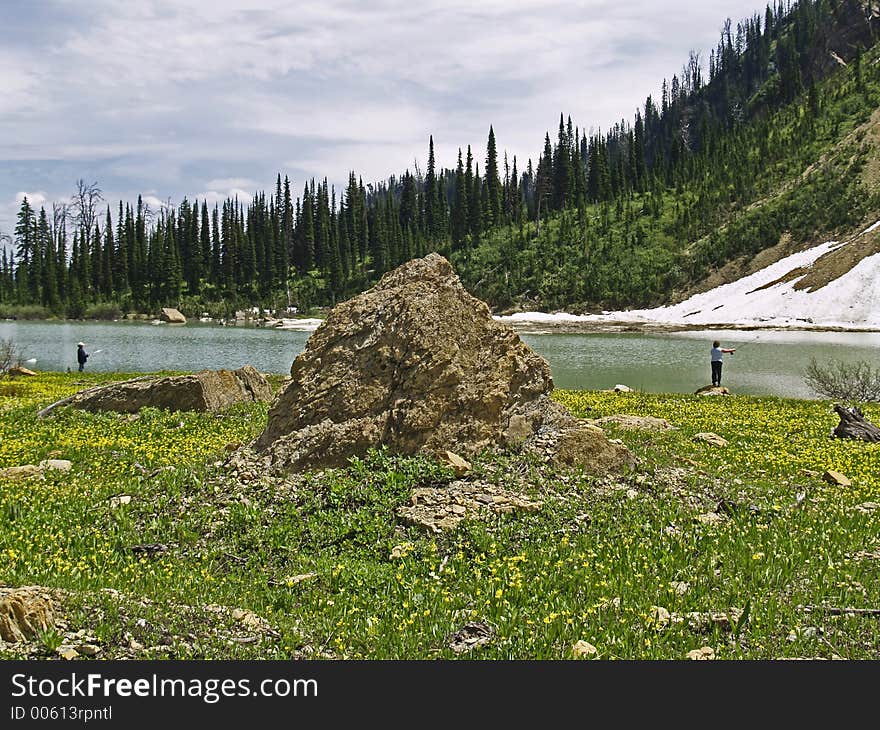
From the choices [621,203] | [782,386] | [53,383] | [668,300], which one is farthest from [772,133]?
[53,383]

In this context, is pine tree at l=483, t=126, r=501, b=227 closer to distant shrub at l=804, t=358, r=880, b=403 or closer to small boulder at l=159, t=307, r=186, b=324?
small boulder at l=159, t=307, r=186, b=324

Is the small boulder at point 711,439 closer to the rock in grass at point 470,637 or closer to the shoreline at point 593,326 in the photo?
the rock in grass at point 470,637

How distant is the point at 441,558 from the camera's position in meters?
8.49

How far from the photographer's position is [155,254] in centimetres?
14562

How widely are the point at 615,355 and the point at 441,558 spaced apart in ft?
158

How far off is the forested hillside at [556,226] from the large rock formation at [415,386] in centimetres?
9510

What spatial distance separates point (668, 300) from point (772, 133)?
4862cm

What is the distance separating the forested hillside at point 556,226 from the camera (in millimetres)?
107750

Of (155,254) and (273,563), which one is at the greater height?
(155,254)

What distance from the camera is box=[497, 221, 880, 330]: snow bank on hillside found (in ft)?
236

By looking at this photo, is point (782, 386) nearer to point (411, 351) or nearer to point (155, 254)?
point (411, 351)

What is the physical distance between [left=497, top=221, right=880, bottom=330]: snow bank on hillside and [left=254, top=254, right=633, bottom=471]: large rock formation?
6464 centimetres

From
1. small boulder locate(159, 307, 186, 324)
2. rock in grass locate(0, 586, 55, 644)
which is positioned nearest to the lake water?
rock in grass locate(0, 586, 55, 644)

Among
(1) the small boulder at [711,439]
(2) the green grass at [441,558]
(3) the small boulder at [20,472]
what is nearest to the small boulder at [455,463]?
(2) the green grass at [441,558]
